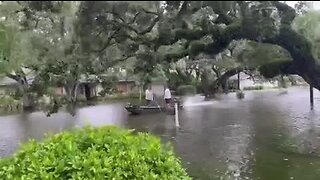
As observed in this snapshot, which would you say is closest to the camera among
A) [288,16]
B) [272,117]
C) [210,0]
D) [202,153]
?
[210,0]

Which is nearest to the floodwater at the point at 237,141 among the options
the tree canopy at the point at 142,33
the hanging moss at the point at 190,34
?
the tree canopy at the point at 142,33

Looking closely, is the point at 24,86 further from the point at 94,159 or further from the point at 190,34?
the point at 94,159

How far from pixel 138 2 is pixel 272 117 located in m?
18.6

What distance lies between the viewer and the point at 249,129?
55.1ft

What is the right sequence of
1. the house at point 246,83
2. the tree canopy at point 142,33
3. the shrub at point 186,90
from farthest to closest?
the house at point 246,83 → the shrub at point 186,90 → the tree canopy at point 142,33

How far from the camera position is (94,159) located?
426 cm

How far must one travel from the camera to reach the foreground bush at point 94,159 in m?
4.21

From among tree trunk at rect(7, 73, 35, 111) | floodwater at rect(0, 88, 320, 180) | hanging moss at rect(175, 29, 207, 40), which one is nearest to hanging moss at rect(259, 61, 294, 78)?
floodwater at rect(0, 88, 320, 180)

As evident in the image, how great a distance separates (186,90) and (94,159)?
117 feet

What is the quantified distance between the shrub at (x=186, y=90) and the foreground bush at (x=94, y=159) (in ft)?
112

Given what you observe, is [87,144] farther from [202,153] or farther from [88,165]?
[202,153]

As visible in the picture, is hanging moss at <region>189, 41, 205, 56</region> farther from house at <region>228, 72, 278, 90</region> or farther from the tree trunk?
house at <region>228, 72, 278, 90</region>

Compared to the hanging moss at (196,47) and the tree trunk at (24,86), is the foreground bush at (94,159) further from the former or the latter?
the tree trunk at (24,86)

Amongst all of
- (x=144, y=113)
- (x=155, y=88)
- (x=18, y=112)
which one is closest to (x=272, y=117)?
(x=144, y=113)
